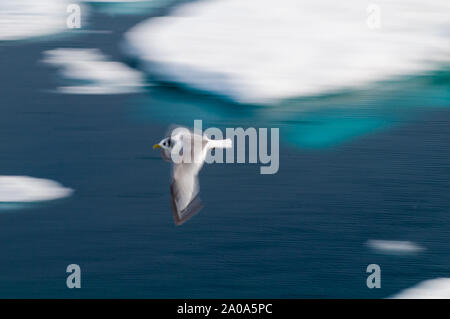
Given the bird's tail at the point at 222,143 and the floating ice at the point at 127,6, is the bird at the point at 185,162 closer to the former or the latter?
the bird's tail at the point at 222,143

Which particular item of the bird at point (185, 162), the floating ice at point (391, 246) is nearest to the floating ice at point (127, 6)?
the bird at point (185, 162)

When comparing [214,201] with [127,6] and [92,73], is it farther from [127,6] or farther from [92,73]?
[127,6]

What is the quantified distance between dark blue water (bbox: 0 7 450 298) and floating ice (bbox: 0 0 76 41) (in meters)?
0.05

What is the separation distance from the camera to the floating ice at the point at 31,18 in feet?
5.50

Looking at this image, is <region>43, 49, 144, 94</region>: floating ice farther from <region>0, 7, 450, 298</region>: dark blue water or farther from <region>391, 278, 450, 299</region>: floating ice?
<region>391, 278, 450, 299</region>: floating ice

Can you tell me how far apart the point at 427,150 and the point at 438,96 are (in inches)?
5.8

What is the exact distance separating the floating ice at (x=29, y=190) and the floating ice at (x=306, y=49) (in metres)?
0.40

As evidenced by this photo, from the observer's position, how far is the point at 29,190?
1.66 metres

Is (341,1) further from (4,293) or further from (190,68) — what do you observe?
(4,293)

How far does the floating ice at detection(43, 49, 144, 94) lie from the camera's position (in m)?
1.67

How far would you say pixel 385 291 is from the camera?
1662 millimetres

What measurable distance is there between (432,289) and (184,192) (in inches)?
27.5

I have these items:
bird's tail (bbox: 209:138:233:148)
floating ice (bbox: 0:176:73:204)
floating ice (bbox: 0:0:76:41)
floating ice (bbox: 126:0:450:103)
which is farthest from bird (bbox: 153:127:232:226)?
floating ice (bbox: 0:0:76:41)
